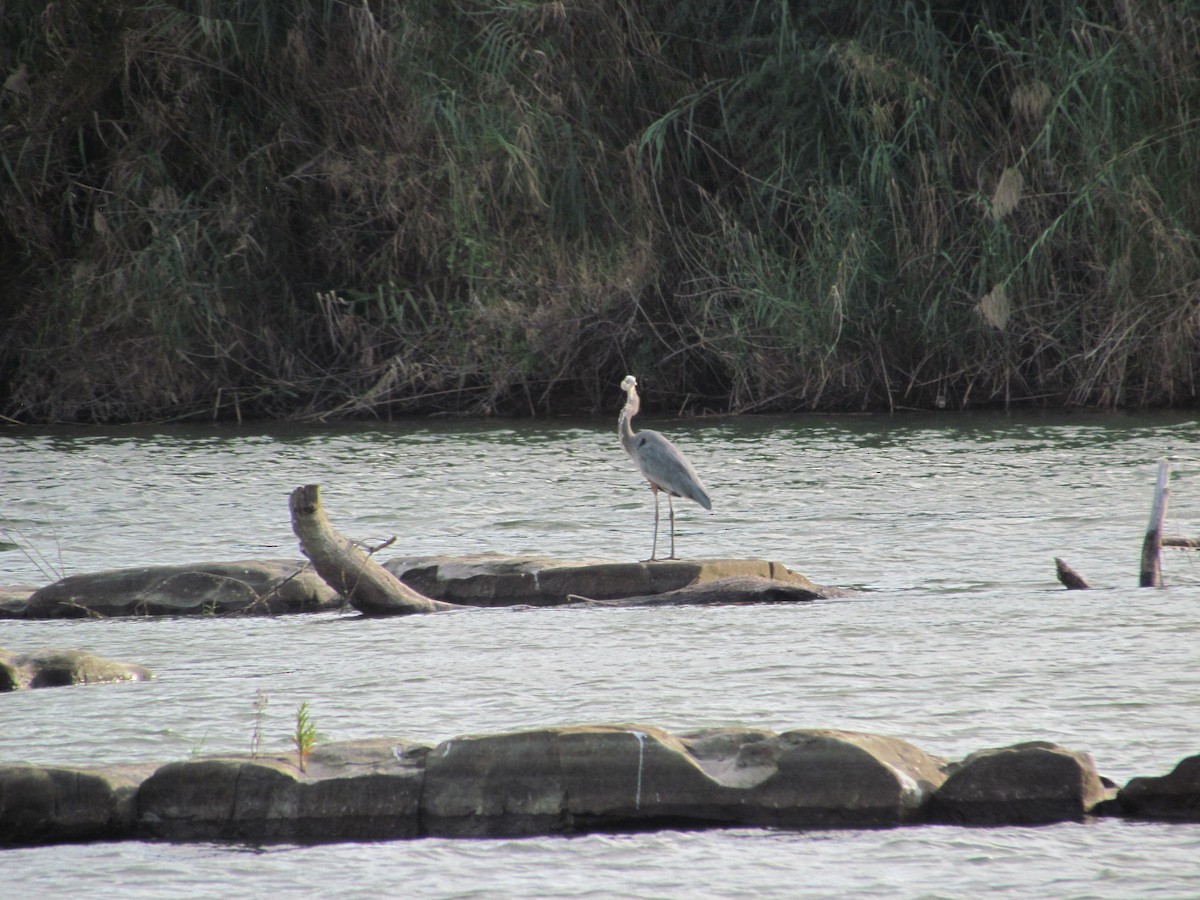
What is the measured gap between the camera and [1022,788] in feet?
13.8

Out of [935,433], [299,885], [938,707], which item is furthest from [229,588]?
[935,433]

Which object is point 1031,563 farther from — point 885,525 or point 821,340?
point 821,340

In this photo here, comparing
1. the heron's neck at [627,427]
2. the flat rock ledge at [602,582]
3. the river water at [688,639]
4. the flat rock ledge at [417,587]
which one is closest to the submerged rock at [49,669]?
the river water at [688,639]

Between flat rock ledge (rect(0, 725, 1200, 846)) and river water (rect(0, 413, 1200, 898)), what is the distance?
0.21 ft

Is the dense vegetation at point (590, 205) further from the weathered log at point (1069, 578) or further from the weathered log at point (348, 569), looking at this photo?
the weathered log at point (348, 569)

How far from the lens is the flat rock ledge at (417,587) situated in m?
7.59

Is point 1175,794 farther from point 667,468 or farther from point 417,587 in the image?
point 667,468

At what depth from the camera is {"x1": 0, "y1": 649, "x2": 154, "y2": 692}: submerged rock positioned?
6004 mm

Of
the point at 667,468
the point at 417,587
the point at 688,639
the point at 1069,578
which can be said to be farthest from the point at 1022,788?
the point at 667,468

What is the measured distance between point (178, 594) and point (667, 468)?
2489 mm

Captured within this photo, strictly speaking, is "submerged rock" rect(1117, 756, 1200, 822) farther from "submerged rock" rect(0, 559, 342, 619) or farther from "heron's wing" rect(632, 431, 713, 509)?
"heron's wing" rect(632, 431, 713, 509)

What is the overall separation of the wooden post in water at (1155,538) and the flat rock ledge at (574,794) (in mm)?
→ 3131

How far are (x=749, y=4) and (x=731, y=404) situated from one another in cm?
367

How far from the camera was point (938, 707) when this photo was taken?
554 cm
